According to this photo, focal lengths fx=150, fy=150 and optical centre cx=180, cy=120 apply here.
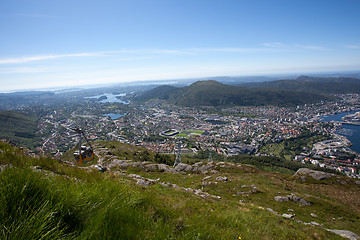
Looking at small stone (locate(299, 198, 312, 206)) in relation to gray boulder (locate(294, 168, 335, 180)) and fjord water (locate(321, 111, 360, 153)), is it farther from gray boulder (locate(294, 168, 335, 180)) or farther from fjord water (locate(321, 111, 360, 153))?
fjord water (locate(321, 111, 360, 153))

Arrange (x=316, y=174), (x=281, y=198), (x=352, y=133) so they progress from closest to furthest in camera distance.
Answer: (x=281, y=198) < (x=316, y=174) < (x=352, y=133)

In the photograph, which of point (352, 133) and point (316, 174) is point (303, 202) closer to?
point (316, 174)

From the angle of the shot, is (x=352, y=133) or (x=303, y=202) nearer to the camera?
(x=303, y=202)

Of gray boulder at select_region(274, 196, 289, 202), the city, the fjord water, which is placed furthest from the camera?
the fjord water

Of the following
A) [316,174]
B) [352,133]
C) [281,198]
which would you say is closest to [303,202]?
[281,198]

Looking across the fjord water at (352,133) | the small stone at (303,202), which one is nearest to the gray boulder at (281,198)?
the small stone at (303,202)

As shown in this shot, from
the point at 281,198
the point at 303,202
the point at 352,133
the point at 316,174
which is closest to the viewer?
the point at 303,202

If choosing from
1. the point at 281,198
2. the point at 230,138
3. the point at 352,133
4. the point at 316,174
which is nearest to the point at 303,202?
the point at 281,198

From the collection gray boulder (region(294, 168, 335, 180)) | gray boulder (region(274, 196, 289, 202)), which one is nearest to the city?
gray boulder (region(294, 168, 335, 180))

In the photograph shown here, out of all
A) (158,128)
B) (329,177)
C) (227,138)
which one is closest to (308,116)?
(227,138)

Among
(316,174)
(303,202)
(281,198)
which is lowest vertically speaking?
(316,174)

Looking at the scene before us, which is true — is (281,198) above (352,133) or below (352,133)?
above

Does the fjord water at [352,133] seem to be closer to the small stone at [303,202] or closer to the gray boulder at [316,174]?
the gray boulder at [316,174]
